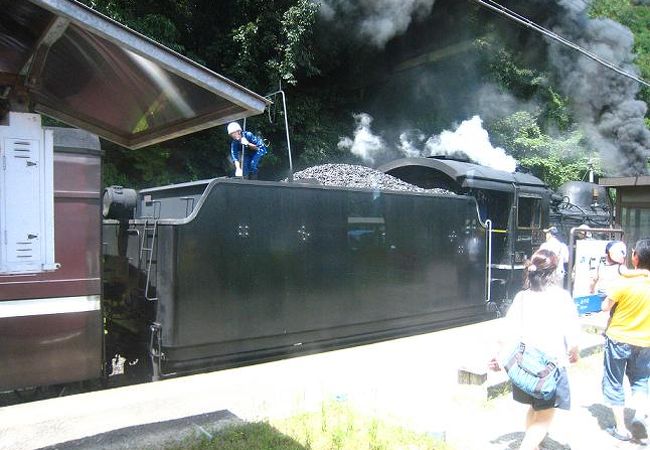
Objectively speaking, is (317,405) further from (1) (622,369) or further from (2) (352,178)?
(2) (352,178)

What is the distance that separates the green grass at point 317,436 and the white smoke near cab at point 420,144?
471 inches

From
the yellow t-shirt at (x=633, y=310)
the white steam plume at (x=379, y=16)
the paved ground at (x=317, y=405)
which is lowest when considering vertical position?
the paved ground at (x=317, y=405)

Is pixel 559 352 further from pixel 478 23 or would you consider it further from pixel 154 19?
pixel 478 23

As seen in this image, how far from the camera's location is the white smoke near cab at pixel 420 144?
607 inches

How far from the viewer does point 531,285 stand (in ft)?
10.7

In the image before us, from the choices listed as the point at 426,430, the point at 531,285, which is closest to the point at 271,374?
the point at 426,430

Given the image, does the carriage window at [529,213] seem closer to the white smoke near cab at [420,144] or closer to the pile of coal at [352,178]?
the pile of coal at [352,178]

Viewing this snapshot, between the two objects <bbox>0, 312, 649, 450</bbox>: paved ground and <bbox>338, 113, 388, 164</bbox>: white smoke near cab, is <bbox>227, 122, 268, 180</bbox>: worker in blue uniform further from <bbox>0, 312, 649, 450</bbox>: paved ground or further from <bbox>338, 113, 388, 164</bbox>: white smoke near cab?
<bbox>338, 113, 388, 164</bbox>: white smoke near cab

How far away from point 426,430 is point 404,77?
16.2 m

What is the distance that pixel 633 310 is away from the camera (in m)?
3.71

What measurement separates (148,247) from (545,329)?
333 cm

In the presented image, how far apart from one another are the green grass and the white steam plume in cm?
1245

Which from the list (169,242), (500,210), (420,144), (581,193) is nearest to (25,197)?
(169,242)

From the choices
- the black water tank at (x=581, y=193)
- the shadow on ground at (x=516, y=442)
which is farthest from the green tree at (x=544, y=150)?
the shadow on ground at (x=516, y=442)
